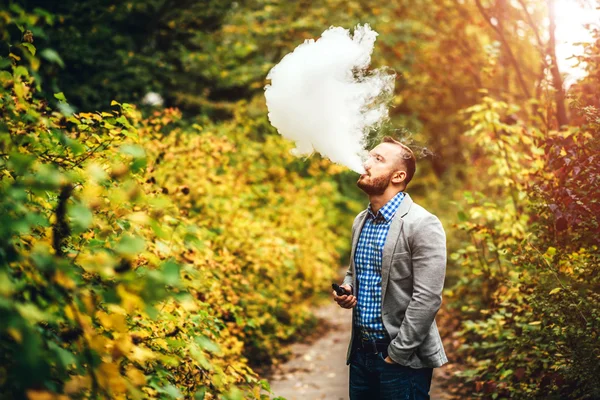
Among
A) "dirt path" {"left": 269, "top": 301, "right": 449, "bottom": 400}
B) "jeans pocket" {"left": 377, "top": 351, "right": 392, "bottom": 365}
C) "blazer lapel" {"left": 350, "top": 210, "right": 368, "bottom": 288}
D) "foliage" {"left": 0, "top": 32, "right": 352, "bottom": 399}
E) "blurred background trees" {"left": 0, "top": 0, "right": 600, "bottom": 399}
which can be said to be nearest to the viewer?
"foliage" {"left": 0, "top": 32, "right": 352, "bottom": 399}

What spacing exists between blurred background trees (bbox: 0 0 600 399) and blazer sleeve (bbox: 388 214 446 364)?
2.67 ft

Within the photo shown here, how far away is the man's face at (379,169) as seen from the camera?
10.1 ft

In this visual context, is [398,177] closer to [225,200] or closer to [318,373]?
[225,200]

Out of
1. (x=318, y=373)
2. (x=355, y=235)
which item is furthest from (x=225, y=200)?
(x=355, y=235)

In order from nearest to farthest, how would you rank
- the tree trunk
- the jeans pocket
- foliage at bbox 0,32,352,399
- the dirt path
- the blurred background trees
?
1. foliage at bbox 0,32,352,399
2. the blurred background trees
3. the jeans pocket
4. the tree trunk
5. the dirt path

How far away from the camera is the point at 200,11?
30.8ft

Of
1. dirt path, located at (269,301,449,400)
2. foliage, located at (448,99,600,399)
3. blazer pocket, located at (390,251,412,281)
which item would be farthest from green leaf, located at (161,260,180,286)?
dirt path, located at (269,301,449,400)

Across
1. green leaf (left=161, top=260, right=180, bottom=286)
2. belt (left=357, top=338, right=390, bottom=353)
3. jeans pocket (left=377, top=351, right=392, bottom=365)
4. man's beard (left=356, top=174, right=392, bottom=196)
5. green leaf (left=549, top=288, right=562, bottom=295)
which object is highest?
man's beard (left=356, top=174, right=392, bottom=196)

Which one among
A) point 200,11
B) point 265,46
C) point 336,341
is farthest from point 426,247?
point 265,46

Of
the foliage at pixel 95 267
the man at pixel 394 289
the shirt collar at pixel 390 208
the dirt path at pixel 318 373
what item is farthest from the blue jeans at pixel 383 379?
the dirt path at pixel 318 373

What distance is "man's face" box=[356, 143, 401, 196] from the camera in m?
3.08

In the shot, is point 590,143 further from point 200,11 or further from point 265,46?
point 265,46

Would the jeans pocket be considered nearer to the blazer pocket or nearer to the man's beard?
the blazer pocket

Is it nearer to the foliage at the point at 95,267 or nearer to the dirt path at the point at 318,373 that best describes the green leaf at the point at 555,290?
the foliage at the point at 95,267
